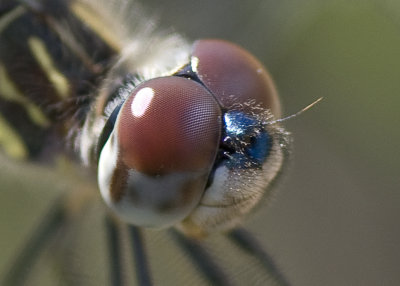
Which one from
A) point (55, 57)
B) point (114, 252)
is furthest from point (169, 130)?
point (114, 252)

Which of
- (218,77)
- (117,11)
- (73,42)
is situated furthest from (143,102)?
(117,11)

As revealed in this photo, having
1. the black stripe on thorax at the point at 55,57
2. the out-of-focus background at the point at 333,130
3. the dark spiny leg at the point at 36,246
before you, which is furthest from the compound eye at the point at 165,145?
the out-of-focus background at the point at 333,130

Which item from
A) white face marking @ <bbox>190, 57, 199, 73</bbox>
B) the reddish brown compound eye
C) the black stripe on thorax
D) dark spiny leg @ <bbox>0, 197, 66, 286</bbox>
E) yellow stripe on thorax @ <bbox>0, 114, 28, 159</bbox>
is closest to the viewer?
the reddish brown compound eye

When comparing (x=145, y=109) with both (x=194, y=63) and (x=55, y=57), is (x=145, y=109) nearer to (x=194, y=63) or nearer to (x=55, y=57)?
(x=194, y=63)

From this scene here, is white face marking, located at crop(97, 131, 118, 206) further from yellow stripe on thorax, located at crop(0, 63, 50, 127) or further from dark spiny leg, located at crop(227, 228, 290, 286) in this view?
dark spiny leg, located at crop(227, 228, 290, 286)

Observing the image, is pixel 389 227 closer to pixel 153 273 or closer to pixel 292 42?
pixel 292 42

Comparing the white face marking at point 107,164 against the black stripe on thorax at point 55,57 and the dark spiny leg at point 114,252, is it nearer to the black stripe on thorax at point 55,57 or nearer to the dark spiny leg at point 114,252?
the black stripe on thorax at point 55,57

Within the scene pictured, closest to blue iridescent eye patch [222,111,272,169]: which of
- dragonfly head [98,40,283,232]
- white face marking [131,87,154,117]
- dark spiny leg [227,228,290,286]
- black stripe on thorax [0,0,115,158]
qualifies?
dragonfly head [98,40,283,232]
